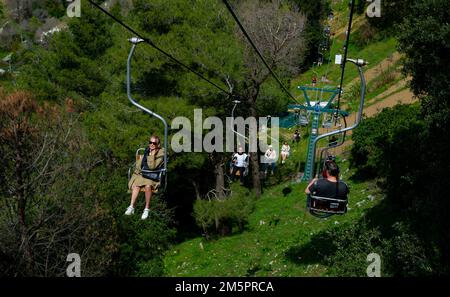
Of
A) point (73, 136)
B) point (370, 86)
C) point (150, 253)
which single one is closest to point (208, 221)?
point (150, 253)

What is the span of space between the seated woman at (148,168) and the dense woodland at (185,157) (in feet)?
20.9

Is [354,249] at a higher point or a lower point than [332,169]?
lower

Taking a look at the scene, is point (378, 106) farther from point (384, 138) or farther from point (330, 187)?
point (330, 187)

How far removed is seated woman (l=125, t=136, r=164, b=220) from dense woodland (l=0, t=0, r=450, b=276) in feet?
20.9

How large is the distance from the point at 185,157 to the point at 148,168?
14.2 meters

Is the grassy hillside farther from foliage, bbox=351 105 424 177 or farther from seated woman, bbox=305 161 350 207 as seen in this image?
seated woman, bbox=305 161 350 207

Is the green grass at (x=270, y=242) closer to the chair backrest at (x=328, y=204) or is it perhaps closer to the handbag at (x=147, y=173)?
the chair backrest at (x=328, y=204)

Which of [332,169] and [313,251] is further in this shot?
[313,251]

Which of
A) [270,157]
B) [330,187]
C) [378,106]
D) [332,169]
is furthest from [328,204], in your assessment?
[378,106]

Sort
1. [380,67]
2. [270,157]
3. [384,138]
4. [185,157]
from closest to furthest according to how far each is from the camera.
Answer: [384,138], [185,157], [270,157], [380,67]

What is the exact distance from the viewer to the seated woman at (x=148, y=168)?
35.0 feet

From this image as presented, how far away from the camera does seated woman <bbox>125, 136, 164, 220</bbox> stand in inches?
420

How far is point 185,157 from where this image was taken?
24922 millimetres
